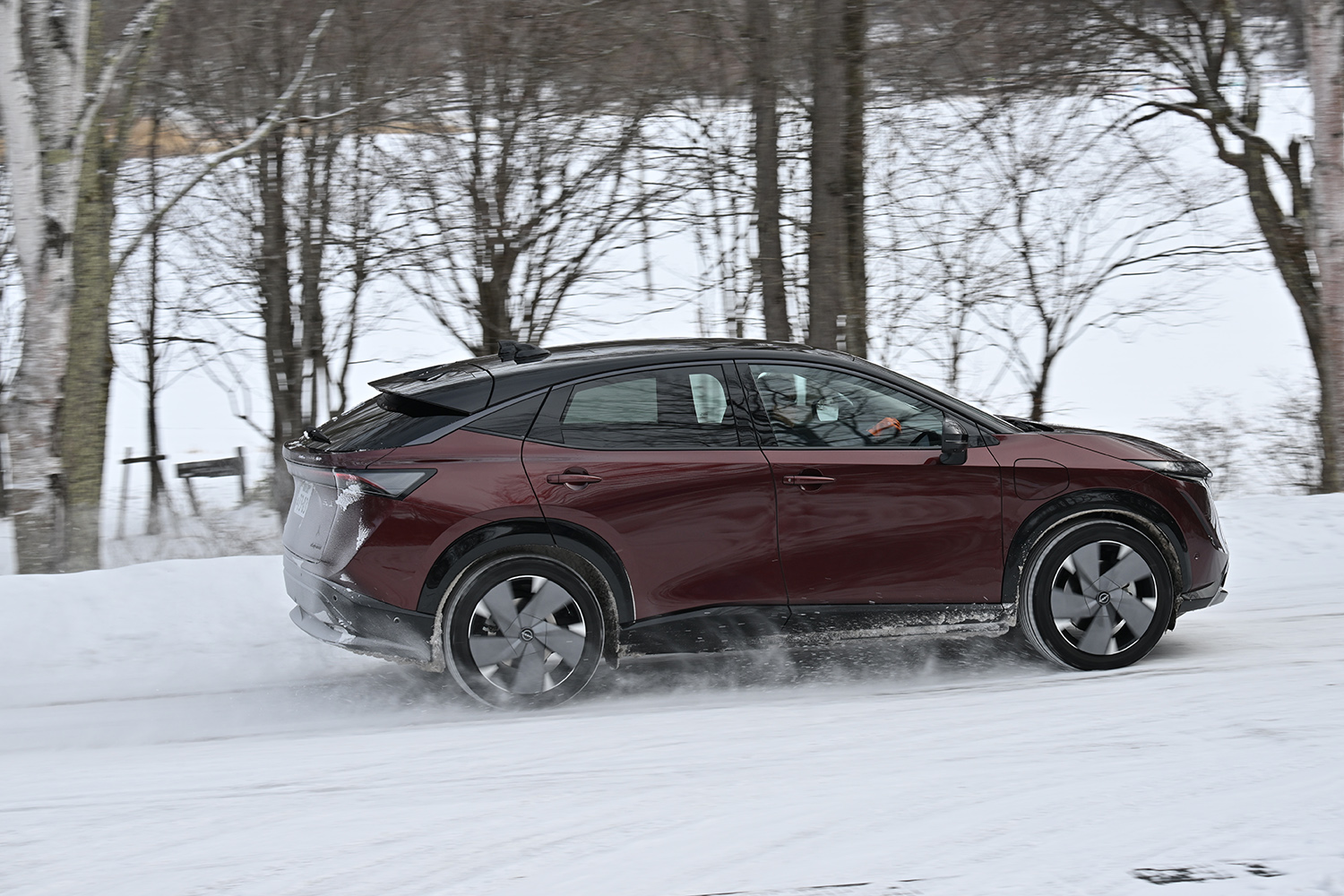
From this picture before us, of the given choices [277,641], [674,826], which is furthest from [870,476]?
[277,641]

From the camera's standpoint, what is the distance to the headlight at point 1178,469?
5832 millimetres

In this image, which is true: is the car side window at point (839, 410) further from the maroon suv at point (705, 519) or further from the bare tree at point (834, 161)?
the bare tree at point (834, 161)

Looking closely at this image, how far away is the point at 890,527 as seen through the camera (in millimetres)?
5613

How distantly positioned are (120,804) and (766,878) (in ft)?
7.74

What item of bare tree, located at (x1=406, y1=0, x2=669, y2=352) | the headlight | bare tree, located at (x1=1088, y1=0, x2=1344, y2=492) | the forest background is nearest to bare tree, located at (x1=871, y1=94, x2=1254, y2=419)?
the forest background

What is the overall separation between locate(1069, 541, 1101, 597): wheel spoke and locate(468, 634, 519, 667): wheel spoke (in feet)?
8.46

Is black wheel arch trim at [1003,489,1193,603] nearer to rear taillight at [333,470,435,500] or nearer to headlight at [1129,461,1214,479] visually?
headlight at [1129,461,1214,479]

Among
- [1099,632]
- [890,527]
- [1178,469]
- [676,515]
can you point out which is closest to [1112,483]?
[1178,469]

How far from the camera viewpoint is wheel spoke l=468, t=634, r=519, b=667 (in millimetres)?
5293

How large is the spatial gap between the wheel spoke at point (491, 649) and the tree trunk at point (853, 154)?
5037mm

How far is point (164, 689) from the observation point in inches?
233

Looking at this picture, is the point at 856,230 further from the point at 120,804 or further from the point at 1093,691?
the point at 120,804

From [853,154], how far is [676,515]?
5130mm

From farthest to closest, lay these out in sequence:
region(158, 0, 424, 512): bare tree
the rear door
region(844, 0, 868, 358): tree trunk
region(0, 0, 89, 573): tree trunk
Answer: region(158, 0, 424, 512): bare tree → region(844, 0, 868, 358): tree trunk → region(0, 0, 89, 573): tree trunk → the rear door
